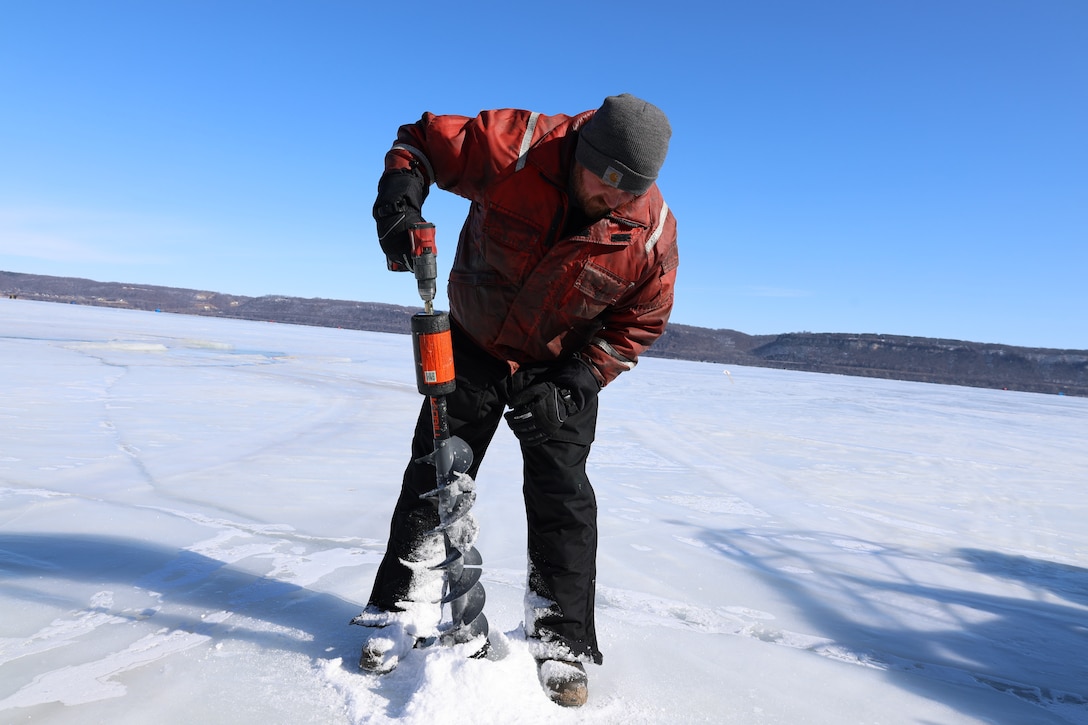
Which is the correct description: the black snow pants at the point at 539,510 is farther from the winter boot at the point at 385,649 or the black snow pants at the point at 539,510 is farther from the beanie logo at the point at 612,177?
the beanie logo at the point at 612,177

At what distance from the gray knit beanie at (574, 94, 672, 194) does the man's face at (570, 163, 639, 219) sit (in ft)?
0.07

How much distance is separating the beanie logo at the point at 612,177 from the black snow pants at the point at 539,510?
611 mm

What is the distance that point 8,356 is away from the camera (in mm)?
8094

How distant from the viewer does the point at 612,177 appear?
5.23 ft

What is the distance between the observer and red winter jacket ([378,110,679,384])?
5.59 ft

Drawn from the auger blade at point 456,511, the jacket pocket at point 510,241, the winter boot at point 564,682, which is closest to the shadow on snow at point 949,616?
the winter boot at point 564,682

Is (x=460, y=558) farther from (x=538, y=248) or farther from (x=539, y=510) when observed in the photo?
(x=538, y=248)

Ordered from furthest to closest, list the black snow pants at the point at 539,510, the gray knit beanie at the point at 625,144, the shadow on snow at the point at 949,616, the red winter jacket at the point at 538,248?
1. the shadow on snow at the point at 949,616
2. the black snow pants at the point at 539,510
3. the red winter jacket at the point at 538,248
4. the gray knit beanie at the point at 625,144

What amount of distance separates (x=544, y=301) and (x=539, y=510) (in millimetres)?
612

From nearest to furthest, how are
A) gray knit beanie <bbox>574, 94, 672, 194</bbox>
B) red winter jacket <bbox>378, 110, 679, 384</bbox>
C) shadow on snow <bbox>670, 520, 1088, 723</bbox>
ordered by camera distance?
gray knit beanie <bbox>574, 94, 672, 194</bbox>, red winter jacket <bbox>378, 110, 679, 384</bbox>, shadow on snow <bbox>670, 520, 1088, 723</bbox>

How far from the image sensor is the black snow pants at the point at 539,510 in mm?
1808

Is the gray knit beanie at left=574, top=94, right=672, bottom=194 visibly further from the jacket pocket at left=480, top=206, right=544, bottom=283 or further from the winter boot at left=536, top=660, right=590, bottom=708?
the winter boot at left=536, top=660, right=590, bottom=708

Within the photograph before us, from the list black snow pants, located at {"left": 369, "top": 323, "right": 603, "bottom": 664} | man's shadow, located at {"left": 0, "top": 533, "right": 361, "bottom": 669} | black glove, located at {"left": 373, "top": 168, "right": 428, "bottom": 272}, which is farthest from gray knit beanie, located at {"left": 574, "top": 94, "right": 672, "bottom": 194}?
man's shadow, located at {"left": 0, "top": 533, "right": 361, "bottom": 669}

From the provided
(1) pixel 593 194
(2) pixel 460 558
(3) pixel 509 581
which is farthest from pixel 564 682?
(1) pixel 593 194
